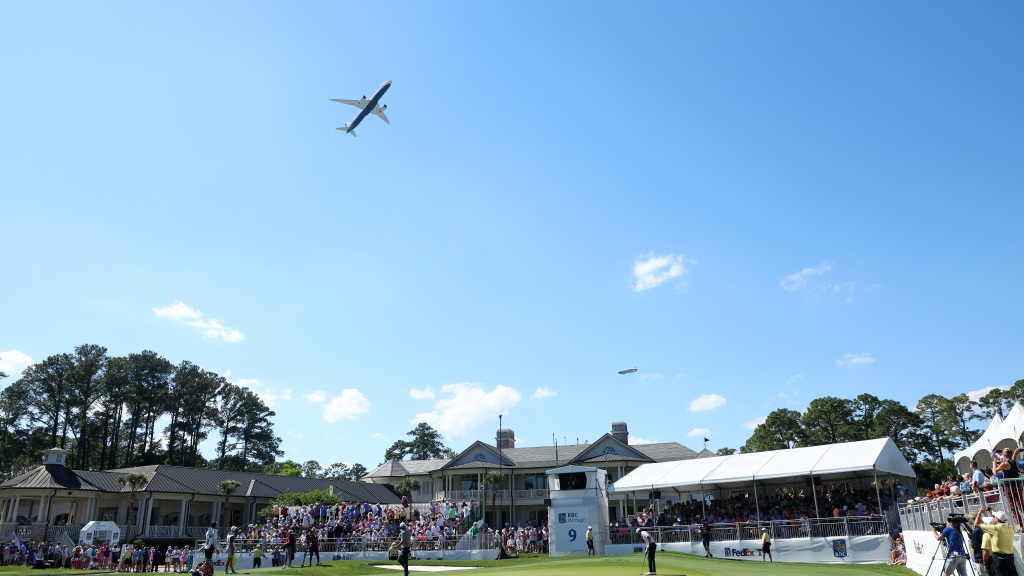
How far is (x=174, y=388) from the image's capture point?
77.4 meters

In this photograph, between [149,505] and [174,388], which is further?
[174,388]

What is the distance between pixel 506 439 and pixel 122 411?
136 ft

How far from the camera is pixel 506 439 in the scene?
6806 cm

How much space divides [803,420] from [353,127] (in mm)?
52592

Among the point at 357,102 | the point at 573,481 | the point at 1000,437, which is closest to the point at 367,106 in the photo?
the point at 357,102

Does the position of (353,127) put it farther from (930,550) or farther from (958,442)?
(958,442)

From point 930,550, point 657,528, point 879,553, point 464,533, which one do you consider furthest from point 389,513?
point 930,550

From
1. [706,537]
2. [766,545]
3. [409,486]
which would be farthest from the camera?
[409,486]

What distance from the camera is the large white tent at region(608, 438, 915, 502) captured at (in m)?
29.0

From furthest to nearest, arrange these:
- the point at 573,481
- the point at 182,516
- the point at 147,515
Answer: the point at 182,516, the point at 147,515, the point at 573,481

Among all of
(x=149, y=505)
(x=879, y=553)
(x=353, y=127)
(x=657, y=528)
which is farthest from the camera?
(x=149, y=505)

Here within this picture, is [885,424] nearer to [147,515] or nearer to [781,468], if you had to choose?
[781,468]

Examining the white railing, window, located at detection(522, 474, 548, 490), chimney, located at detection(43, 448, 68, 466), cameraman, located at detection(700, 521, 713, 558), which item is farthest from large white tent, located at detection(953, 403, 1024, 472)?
chimney, located at detection(43, 448, 68, 466)

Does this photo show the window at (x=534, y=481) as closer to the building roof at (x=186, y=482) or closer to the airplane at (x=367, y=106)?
the building roof at (x=186, y=482)
